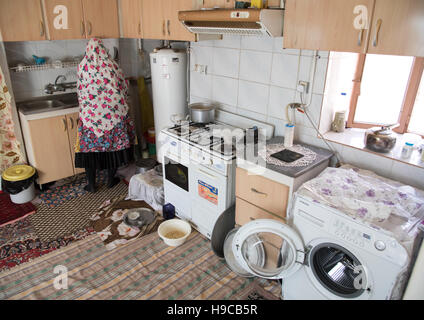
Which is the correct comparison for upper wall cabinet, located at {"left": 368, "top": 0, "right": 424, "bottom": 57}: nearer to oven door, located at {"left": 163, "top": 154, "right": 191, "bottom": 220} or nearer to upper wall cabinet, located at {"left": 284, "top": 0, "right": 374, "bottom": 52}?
upper wall cabinet, located at {"left": 284, "top": 0, "right": 374, "bottom": 52}

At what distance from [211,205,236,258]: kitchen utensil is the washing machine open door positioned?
311mm

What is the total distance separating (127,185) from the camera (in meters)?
3.36

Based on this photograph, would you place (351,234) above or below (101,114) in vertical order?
below

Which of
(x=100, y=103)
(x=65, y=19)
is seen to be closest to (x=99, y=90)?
(x=100, y=103)

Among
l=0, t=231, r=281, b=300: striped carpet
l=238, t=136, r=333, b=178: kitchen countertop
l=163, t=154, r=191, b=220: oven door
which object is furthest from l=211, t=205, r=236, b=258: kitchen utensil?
l=238, t=136, r=333, b=178: kitchen countertop

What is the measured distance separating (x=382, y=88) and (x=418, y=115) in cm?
29

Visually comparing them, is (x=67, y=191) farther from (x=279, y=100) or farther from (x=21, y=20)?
(x=279, y=100)

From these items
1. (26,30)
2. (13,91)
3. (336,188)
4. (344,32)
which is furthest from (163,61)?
(336,188)

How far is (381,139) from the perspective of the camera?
200 cm

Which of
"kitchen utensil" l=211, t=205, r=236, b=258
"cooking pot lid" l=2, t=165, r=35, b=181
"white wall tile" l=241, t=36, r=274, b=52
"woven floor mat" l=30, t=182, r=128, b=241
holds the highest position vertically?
"white wall tile" l=241, t=36, r=274, b=52

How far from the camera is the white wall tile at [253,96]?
8.30 feet

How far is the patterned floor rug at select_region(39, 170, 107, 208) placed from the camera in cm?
306

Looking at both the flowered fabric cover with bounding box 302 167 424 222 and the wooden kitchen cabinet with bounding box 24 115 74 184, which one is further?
the wooden kitchen cabinet with bounding box 24 115 74 184

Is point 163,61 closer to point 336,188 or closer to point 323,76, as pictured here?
point 323,76
